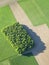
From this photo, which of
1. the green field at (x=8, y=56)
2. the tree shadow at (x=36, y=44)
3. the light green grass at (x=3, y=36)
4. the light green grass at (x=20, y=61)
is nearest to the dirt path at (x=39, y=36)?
the tree shadow at (x=36, y=44)

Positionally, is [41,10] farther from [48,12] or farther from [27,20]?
[27,20]

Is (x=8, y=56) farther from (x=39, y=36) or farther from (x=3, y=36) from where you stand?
(x=39, y=36)

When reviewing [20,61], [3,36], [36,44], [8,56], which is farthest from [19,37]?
[20,61]

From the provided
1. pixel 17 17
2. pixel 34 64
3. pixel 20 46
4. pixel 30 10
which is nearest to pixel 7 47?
pixel 20 46

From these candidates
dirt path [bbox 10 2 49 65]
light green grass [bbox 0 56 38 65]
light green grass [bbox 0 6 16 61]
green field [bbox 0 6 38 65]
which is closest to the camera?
light green grass [bbox 0 56 38 65]

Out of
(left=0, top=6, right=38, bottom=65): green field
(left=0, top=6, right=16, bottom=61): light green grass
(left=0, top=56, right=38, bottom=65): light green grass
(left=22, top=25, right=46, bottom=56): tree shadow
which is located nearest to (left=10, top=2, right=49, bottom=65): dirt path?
(left=22, top=25, right=46, bottom=56): tree shadow

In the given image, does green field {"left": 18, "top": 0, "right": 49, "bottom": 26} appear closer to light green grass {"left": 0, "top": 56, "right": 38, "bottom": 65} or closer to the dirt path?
the dirt path
